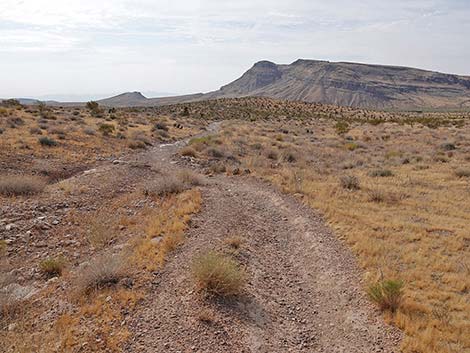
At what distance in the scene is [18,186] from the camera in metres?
12.4

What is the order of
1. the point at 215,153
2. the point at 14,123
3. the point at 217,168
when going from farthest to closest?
the point at 14,123
the point at 215,153
the point at 217,168

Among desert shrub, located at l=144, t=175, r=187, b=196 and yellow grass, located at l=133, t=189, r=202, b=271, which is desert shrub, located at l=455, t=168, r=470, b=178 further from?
desert shrub, located at l=144, t=175, r=187, b=196

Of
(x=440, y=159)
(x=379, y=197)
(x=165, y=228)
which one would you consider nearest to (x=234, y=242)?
(x=165, y=228)

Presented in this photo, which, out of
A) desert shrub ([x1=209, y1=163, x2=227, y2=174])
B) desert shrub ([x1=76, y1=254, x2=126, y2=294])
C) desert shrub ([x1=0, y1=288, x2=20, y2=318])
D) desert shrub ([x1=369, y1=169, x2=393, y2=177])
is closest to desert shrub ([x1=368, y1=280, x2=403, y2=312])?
desert shrub ([x1=76, y1=254, x2=126, y2=294])

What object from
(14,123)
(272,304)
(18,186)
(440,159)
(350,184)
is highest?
(14,123)

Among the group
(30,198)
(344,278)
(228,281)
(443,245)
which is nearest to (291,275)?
(344,278)

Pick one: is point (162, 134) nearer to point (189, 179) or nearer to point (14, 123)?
point (14, 123)

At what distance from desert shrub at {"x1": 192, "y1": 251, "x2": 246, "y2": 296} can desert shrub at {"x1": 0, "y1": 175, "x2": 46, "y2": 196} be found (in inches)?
338

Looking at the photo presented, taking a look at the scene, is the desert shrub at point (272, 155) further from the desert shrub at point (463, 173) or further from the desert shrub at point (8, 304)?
the desert shrub at point (8, 304)

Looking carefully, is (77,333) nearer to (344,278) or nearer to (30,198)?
(344,278)

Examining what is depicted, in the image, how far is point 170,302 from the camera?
653cm

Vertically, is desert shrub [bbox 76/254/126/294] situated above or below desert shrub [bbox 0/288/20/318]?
above

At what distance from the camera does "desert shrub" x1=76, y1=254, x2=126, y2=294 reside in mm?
6895

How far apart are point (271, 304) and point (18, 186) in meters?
10.1
